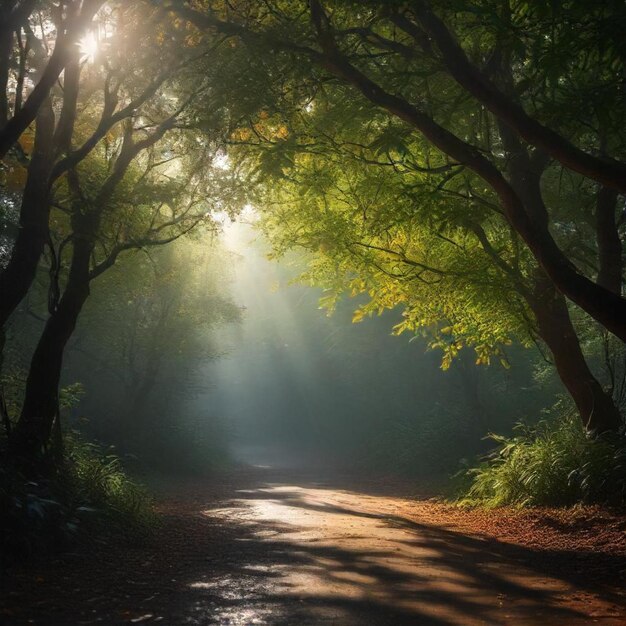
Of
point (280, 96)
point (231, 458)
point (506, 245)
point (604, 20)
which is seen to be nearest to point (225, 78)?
point (280, 96)

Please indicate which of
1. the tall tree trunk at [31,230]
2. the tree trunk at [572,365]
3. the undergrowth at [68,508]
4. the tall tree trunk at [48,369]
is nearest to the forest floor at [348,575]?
the undergrowth at [68,508]

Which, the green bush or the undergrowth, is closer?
the undergrowth

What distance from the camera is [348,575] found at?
255 inches

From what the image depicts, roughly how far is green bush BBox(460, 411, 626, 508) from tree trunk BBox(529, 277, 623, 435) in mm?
391

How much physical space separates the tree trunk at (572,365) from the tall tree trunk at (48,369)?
7503 mm

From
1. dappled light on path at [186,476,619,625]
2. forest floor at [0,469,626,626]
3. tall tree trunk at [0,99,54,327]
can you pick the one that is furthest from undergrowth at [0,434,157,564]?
tall tree trunk at [0,99,54,327]

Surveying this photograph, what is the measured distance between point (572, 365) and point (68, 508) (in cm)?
802

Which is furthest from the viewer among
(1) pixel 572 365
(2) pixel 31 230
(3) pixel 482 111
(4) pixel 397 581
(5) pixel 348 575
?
(1) pixel 572 365

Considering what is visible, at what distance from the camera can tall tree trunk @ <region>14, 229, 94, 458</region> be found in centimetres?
941

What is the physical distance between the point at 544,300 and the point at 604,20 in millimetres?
5581

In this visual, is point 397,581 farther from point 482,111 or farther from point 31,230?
point 482,111

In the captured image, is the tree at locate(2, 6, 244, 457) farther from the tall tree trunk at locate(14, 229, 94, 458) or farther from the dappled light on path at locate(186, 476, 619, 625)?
the dappled light on path at locate(186, 476, 619, 625)

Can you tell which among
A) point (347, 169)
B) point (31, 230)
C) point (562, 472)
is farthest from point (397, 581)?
point (347, 169)

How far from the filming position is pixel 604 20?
21.1 feet
